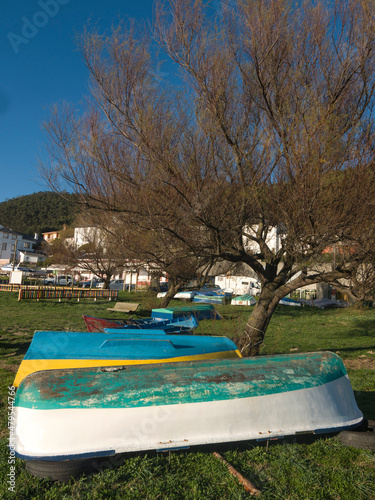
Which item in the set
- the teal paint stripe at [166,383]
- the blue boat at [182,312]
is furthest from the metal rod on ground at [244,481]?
the blue boat at [182,312]

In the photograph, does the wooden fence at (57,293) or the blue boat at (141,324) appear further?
the wooden fence at (57,293)

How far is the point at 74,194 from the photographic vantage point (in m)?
7.16

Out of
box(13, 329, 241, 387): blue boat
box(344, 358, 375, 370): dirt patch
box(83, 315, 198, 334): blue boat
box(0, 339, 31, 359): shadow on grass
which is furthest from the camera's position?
box(83, 315, 198, 334): blue boat

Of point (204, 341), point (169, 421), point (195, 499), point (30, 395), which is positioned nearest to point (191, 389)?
point (169, 421)

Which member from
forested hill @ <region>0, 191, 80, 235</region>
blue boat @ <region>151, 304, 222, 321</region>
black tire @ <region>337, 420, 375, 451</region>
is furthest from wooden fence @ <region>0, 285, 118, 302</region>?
forested hill @ <region>0, 191, 80, 235</region>

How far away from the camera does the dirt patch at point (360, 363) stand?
9413 millimetres

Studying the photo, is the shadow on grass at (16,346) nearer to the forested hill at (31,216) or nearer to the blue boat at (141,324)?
the blue boat at (141,324)

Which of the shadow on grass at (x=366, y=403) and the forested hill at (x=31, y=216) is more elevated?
the forested hill at (x=31, y=216)

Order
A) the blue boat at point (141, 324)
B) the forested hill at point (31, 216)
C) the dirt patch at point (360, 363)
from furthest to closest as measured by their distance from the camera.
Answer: the forested hill at point (31, 216) < the blue boat at point (141, 324) < the dirt patch at point (360, 363)

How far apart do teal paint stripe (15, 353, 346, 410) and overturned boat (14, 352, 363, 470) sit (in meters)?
0.01

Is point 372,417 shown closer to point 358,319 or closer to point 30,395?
point 30,395

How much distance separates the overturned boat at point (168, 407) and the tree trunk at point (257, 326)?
410 cm

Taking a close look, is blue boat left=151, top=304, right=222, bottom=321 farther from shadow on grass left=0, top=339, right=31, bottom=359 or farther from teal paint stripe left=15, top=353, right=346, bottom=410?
teal paint stripe left=15, top=353, right=346, bottom=410

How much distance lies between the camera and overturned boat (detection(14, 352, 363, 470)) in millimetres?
3594
